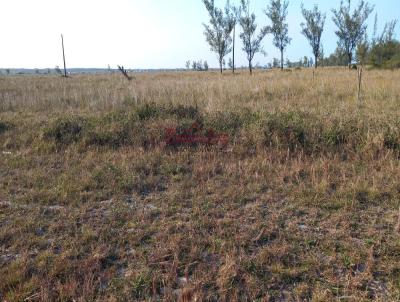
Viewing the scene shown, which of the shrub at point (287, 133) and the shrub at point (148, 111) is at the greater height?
the shrub at point (148, 111)

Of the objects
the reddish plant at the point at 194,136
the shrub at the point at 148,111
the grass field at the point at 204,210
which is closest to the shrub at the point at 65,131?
the grass field at the point at 204,210

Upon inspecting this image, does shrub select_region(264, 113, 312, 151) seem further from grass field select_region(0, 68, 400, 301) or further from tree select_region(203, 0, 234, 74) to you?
tree select_region(203, 0, 234, 74)

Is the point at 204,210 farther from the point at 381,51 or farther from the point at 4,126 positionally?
the point at 381,51

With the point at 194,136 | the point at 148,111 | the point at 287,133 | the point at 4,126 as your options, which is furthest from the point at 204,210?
the point at 4,126

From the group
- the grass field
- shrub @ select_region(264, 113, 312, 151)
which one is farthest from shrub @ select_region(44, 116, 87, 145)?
shrub @ select_region(264, 113, 312, 151)

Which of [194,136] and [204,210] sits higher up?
[194,136]

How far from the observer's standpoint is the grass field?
2605mm

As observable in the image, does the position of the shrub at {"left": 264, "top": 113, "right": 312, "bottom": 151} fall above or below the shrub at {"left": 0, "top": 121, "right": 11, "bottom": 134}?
below

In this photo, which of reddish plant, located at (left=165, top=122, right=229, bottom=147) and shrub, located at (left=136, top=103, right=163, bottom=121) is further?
shrub, located at (left=136, top=103, right=163, bottom=121)

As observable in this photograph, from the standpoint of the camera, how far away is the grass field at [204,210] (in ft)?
Answer: 8.55

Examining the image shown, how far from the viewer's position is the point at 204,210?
12.4 ft

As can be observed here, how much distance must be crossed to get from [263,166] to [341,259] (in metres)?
2.37

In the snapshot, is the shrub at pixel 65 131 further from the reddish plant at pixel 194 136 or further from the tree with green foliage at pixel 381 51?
the tree with green foliage at pixel 381 51

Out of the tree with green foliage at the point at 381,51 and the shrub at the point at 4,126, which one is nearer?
the shrub at the point at 4,126
